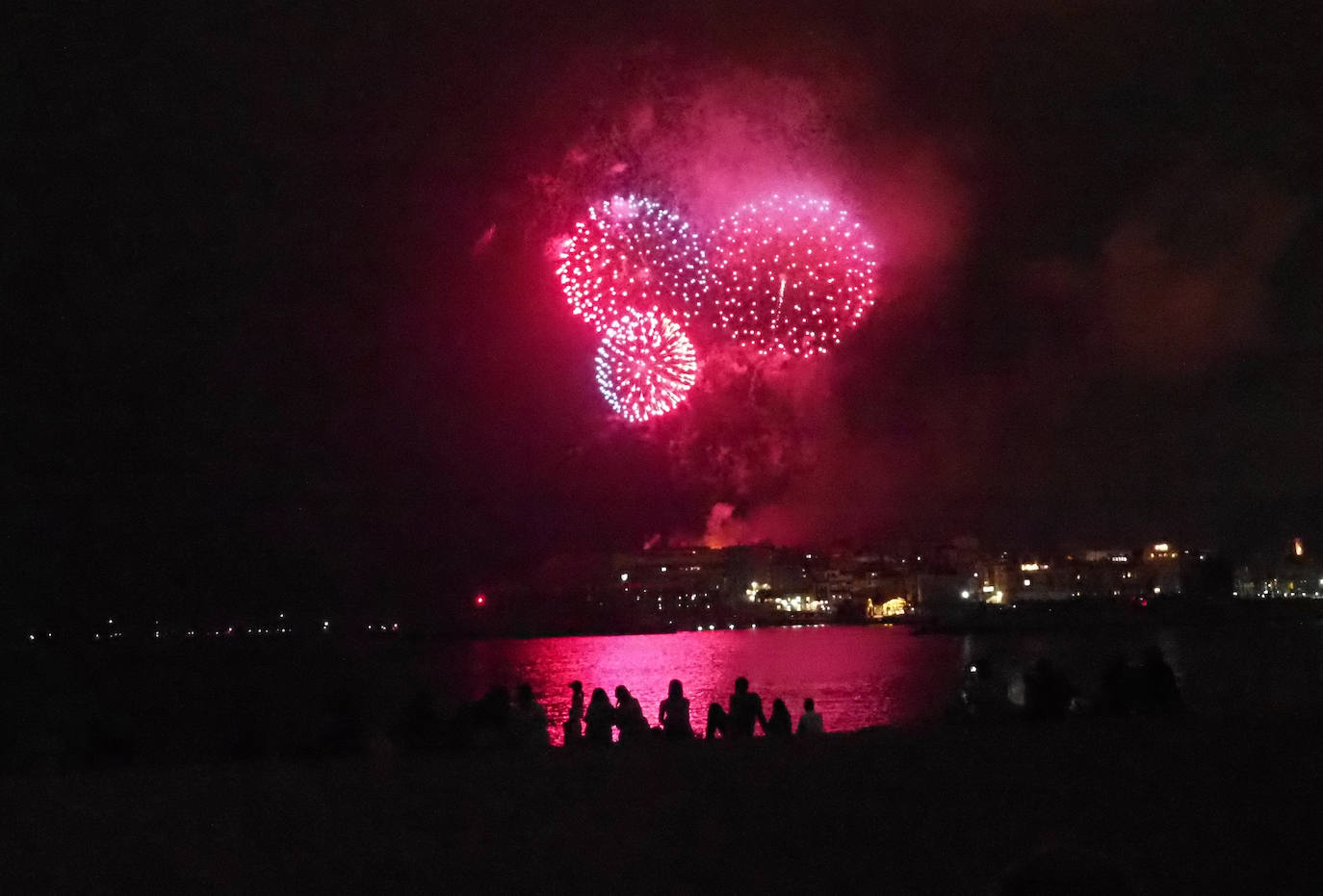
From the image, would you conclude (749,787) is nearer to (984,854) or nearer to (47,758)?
(984,854)

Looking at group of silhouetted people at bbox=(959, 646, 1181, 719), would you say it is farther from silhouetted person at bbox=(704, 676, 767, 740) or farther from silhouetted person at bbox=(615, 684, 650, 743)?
silhouetted person at bbox=(615, 684, 650, 743)

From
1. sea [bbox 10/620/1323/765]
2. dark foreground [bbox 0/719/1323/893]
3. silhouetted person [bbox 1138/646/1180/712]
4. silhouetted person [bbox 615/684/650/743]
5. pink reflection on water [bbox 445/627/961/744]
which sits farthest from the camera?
pink reflection on water [bbox 445/627/961/744]

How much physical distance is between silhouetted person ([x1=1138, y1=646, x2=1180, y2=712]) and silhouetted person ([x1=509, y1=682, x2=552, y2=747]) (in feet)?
14.2

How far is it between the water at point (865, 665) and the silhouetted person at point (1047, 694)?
2.78 ft

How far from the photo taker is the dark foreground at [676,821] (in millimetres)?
5773

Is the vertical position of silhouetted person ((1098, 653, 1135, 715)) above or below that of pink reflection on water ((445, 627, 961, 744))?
above

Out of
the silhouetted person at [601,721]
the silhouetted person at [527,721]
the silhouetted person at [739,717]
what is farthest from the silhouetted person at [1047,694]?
the silhouetted person at [527,721]

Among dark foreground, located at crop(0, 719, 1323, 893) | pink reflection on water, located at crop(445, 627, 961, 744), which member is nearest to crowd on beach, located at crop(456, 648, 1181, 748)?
dark foreground, located at crop(0, 719, 1323, 893)

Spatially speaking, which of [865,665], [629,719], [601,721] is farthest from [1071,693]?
[865,665]

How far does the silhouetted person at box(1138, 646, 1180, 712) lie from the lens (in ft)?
30.5

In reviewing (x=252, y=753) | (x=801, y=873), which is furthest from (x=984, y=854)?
(x=252, y=753)

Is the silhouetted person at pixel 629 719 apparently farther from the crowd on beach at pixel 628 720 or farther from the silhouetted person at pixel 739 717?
the silhouetted person at pixel 739 717

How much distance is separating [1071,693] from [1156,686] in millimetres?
662

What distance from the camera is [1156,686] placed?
942 cm
